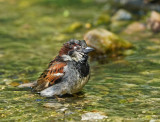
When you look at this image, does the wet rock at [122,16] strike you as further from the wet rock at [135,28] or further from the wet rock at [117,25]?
the wet rock at [135,28]

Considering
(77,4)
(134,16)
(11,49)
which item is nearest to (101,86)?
(11,49)

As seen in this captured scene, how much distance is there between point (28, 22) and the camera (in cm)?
1562

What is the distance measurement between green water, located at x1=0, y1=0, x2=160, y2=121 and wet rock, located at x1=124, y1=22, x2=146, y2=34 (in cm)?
62

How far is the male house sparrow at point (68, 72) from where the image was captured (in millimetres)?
5980

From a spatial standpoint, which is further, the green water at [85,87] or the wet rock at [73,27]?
the wet rock at [73,27]

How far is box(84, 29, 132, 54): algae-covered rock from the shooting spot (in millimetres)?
9969

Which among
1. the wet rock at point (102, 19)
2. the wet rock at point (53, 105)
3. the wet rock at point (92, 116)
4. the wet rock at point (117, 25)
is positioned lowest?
the wet rock at point (92, 116)

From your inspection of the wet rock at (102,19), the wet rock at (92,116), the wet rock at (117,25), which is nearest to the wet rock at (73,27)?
the wet rock at (102,19)

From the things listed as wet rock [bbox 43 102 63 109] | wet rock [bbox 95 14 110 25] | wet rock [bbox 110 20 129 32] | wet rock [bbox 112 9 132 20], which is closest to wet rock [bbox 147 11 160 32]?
wet rock [bbox 110 20 129 32]

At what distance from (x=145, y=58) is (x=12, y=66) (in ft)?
12.4

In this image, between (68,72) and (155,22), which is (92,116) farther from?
(155,22)

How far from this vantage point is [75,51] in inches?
244

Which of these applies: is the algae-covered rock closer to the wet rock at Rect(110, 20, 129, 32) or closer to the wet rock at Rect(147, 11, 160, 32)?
the wet rock at Rect(147, 11, 160, 32)

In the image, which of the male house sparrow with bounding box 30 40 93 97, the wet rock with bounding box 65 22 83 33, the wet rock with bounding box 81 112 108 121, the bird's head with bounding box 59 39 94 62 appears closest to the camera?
the wet rock with bounding box 81 112 108 121
